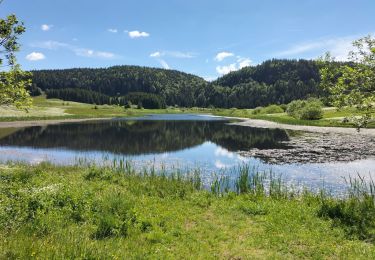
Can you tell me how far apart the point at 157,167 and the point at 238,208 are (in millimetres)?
16667

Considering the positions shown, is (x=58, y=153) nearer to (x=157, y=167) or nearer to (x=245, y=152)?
(x=157, y=167)

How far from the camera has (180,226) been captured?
587 inches

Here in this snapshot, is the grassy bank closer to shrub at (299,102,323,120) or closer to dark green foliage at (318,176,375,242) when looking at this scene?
dark green foliage at (318,176,375,242)

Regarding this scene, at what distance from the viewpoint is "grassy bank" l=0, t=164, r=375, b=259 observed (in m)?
11.3

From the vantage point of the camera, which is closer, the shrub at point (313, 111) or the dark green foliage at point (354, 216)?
the dark green foliage at point (354, 216)

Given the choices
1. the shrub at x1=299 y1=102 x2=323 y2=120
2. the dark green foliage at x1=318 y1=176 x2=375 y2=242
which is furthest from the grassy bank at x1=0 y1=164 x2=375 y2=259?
the shrub at x1=299 y1=102 x2=323 y2=120

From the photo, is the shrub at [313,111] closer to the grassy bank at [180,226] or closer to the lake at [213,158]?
the lake at [213,158]

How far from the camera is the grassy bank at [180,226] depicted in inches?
444

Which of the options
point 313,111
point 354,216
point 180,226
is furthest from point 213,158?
point 313,111

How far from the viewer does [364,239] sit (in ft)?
44.6

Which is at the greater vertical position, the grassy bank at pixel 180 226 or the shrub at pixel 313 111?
the shrub at pixel 313 111

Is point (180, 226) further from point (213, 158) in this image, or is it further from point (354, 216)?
point (213, 158)

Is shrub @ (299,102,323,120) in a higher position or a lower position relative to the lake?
higher

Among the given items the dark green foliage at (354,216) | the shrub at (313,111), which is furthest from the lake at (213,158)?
the shrub at (313,111)
